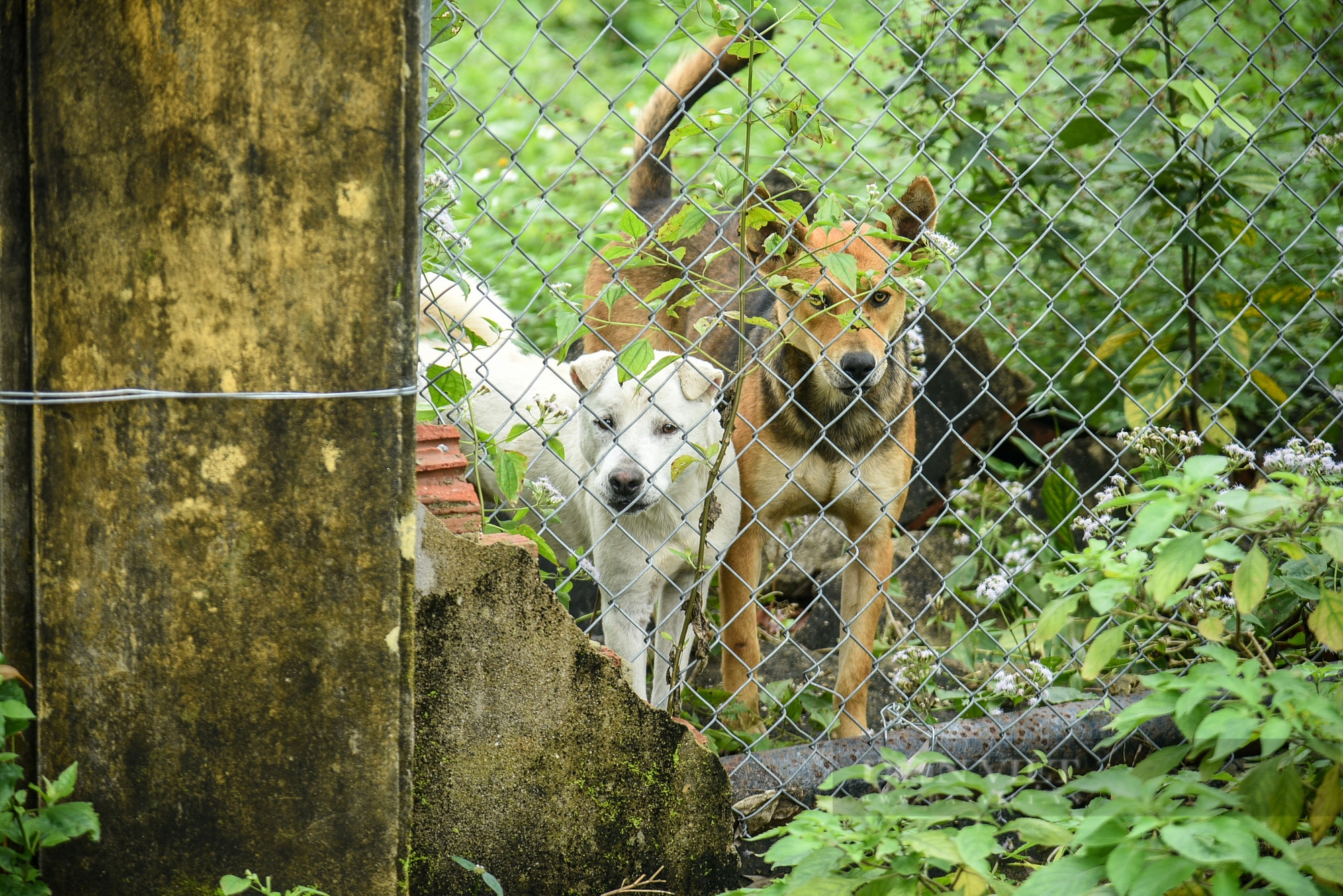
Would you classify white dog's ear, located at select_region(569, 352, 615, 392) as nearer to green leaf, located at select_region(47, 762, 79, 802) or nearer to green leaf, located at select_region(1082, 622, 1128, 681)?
green leaf, located at select_region(1082, 622, 1128, 681)

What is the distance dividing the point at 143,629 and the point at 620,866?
104cm

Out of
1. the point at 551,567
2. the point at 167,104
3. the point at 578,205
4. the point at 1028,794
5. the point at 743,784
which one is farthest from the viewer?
the point at 578,205

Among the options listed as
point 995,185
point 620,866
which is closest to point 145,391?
point 620,866

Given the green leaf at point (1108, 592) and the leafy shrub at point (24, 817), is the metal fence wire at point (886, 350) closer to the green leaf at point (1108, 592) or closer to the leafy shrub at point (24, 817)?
the green leaf at point (1108, 592)

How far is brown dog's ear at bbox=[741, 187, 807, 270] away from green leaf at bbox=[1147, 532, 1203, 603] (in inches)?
39.5

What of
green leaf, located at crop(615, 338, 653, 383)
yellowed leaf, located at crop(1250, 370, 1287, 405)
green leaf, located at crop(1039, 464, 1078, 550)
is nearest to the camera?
green leaf, located at crop(615, 338, 653, 383)

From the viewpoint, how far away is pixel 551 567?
3955 millimetres

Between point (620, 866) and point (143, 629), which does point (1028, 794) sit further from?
point (143, 629)

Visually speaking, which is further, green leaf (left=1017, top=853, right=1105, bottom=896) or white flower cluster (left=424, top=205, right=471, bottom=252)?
white flower cluster (left=424, top=205, right=471, bottom=252)

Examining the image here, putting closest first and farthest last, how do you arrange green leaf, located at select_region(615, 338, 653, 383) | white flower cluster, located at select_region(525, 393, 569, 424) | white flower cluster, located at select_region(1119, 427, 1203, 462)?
1. green leaf, located at select_region(615, 338, 653, 383)
2. white flower cluster, located at select_region(525, 393, 569, 424)
3. white flower cluster, located at select_region(1119, 427, 1203, 462)

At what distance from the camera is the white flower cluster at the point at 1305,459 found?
9.04ft

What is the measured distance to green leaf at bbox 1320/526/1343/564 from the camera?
1637mm

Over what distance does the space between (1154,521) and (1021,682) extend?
4.87 feet

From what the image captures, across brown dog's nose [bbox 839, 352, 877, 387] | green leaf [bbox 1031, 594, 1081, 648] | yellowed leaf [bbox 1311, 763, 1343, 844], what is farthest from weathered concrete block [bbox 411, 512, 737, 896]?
brown dog's nose [bbox 839, 352, 877, 387]
